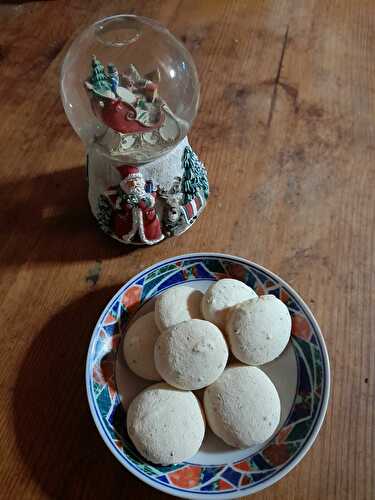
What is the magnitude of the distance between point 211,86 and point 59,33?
0.29 m

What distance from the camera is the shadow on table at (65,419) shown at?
0.44 meters

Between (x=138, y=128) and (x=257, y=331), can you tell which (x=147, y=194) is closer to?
(x=138, y=128)

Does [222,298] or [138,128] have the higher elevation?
[138,128]

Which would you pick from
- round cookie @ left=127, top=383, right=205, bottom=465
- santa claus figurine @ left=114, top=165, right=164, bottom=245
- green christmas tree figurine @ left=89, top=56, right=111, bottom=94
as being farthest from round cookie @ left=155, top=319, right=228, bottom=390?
green christmas tree figurine @ left=89, top=56, right=111, bottom=94

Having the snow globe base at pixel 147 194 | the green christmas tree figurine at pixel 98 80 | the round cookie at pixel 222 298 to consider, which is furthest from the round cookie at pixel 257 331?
the green christmas tree figurine at pixel 98 80

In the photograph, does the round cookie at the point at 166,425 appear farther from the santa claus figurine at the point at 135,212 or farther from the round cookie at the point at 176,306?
the santa claus figurine at the point at 135,212

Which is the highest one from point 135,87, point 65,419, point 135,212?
point 135,87

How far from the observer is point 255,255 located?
0.58m

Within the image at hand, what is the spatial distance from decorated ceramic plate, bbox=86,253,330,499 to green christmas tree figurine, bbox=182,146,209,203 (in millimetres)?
77

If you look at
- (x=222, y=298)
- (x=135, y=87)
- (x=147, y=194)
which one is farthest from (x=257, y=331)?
(x=135, y=87)

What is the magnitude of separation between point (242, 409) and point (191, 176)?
26 cm

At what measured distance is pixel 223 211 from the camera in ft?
2.02

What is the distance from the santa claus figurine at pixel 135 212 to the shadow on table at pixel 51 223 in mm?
39

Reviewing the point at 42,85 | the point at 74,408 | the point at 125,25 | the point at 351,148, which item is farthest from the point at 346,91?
the point at 74,408
